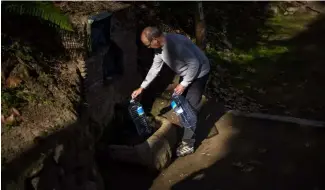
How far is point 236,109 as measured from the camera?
27.6 feet

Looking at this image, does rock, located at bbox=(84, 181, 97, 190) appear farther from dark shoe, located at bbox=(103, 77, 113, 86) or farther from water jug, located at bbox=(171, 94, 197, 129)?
dark shoe, located at bbox=(103, 77, 113, 86)

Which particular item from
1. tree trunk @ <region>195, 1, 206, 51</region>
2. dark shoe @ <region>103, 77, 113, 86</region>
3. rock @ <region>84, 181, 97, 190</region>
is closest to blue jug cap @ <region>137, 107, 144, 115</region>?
dark shoe @ <region>103, 77, 113, 86</region>

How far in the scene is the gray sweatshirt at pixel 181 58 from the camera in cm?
606

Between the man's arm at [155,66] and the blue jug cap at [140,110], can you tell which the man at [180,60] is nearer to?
the man's arm at [155,66]

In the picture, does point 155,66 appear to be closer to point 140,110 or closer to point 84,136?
point 140,110

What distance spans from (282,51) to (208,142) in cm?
510

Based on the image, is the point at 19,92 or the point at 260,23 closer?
the point at 19,92

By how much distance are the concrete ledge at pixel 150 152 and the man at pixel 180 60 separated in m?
0.56

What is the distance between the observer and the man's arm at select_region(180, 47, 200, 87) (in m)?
6.11

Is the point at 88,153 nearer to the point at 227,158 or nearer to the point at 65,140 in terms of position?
the point at 65,140

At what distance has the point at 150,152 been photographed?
6.26 m

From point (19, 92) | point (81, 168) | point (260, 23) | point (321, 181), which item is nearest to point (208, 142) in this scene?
point (321, 181)

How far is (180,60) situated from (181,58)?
25mm

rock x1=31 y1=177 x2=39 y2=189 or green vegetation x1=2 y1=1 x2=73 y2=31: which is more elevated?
green vegetation x1=2 y1=1 x2=73 y2=31
